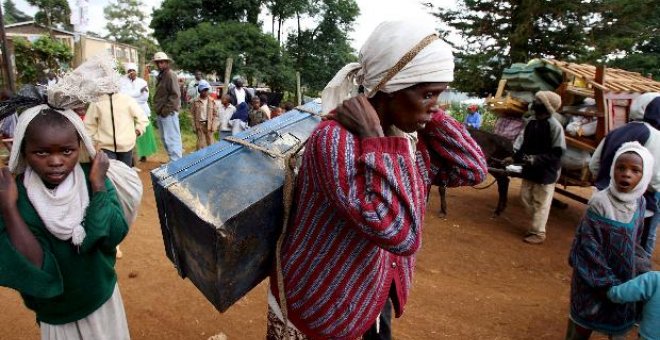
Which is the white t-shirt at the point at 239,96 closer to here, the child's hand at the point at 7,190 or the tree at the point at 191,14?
the child's hand at the point at 7,190

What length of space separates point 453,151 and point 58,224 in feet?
4.91

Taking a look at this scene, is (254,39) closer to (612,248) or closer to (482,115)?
(482,115)

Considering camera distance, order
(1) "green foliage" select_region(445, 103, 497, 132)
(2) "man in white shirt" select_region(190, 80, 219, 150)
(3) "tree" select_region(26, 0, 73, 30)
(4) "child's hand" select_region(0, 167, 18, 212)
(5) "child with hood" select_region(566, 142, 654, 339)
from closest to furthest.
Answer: (4) "child's hand" select_region(0, 167, 18, 212), (5) "child with hood" select_region(566, 142, 654, 339), (2) "man in white shirt" select_region(190, 80, 219, 150), (1) "green foliage" select_region(445, 103, 497, 132), (3) "tree" select_region(26, 0, 73, 30)

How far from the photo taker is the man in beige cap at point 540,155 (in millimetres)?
4668

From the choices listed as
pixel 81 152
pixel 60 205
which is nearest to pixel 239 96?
pixel 81 152

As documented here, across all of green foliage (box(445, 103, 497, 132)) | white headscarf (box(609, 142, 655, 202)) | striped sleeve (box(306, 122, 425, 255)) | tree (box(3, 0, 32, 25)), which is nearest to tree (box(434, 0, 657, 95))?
green foliage (box(445, 103, 497, 132))

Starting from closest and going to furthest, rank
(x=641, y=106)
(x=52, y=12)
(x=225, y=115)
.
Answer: (x=641, y=106)
(x=225, y=115)
(x=52, y=12)

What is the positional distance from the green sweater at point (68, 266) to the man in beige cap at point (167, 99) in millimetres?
5648

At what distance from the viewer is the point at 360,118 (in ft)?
3.69

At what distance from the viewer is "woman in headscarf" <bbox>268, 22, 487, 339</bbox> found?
3.56 feet

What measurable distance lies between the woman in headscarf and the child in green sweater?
0.73m

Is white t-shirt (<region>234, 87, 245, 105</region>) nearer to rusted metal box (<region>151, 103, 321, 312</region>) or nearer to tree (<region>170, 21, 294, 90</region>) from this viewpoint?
rusted metal box (<region>151, 103, 321, 312</region>)

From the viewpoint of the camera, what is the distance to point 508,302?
3607 millimetres

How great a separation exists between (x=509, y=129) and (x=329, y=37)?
19.2 meters
